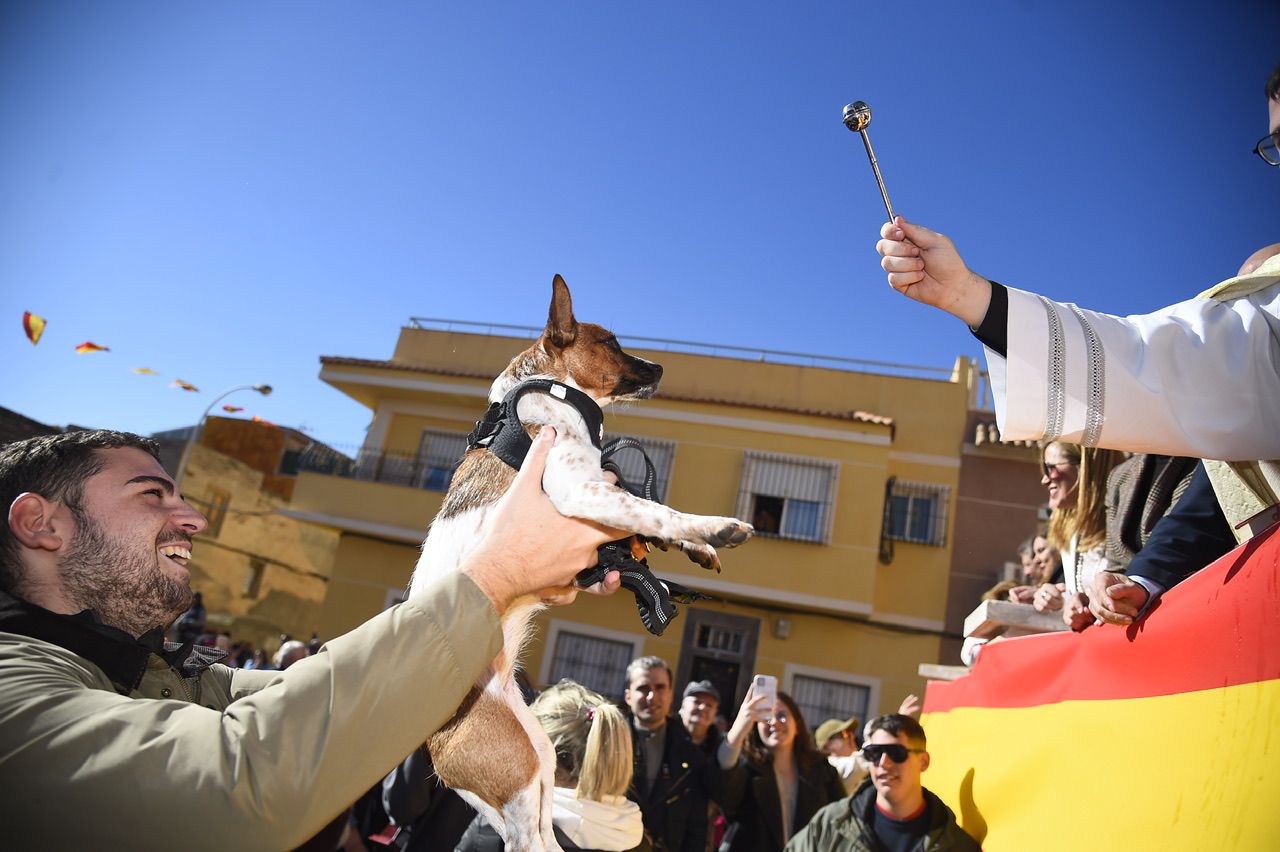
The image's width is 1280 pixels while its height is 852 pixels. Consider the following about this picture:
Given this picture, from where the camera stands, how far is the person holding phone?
4.76 m

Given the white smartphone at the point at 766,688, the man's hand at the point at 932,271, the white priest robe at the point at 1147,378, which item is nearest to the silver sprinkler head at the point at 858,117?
the man's hand at the point at 932,271

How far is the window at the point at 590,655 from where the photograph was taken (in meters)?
17.1

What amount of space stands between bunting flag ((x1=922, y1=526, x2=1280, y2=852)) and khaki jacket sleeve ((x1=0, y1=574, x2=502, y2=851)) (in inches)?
64.2

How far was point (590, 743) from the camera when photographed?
331cm

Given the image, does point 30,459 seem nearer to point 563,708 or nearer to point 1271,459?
point 563,708

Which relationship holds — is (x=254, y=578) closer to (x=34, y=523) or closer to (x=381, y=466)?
(x=381, y=466)

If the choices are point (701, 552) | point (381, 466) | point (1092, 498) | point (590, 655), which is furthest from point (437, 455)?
point (701, 552)

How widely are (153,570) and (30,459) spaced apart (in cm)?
35

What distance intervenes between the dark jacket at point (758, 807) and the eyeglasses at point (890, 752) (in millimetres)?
1639

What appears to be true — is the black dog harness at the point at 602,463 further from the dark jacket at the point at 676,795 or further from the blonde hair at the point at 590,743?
the dark jacket at the point at 676,795

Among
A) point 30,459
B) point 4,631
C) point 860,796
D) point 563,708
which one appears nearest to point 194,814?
point 4,631

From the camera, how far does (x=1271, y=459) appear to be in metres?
1.72

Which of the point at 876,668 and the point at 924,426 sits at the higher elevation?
the point at 924,426

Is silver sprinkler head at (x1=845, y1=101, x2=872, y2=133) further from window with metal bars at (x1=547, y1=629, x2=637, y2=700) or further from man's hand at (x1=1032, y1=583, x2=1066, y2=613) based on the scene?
window with metal bars at (x1=547, y1=629, x2=637, y2=700)
